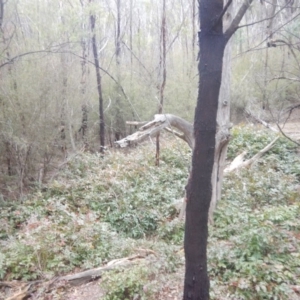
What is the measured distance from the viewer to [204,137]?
2396mm

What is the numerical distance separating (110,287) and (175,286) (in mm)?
843

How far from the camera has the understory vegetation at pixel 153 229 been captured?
381 cm

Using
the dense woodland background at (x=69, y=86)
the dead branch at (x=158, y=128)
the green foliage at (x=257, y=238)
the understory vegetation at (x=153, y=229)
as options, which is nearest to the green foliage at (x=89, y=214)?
the understory vegetation at (x=153, y=229)

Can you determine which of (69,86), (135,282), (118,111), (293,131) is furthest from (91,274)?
(118,111)

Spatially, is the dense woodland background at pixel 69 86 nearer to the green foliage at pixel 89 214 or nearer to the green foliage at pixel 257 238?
the green foliage at pixel 89 214

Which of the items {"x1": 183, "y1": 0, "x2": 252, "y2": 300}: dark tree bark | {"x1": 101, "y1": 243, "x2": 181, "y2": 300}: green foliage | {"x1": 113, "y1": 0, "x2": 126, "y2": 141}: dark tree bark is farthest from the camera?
{"x1": 113, "y1": 0, "x2": 126, "y2": 141}: dark tree bark

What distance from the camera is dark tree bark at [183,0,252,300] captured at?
230 cm

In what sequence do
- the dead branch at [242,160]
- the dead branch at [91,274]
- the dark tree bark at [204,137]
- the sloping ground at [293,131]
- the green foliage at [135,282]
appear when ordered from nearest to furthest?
1. the dark tree bark at [204,137]
2. the green foliage at [135,282]
3. the dead branch at [91,274]
4. the dead branch at [242,160]
5. the sloping ground at [293,131]

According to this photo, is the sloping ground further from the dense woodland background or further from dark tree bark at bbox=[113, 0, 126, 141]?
dark tree bark at bbox=[113, 0, 126, 141]

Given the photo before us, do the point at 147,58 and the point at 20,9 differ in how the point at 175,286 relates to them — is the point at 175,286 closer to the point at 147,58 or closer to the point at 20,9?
the point at 20,9

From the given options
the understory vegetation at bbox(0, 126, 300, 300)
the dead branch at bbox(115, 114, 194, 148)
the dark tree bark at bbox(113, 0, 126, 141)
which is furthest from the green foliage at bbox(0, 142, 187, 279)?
the dark tree bark at bbox(113, 0, 126, 141)

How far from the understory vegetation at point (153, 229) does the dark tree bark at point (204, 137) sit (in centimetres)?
130

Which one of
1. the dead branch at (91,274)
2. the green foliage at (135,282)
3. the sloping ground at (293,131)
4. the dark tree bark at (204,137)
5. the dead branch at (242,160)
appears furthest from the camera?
the sloping ground at (293,131)

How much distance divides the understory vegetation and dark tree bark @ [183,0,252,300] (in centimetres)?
130
